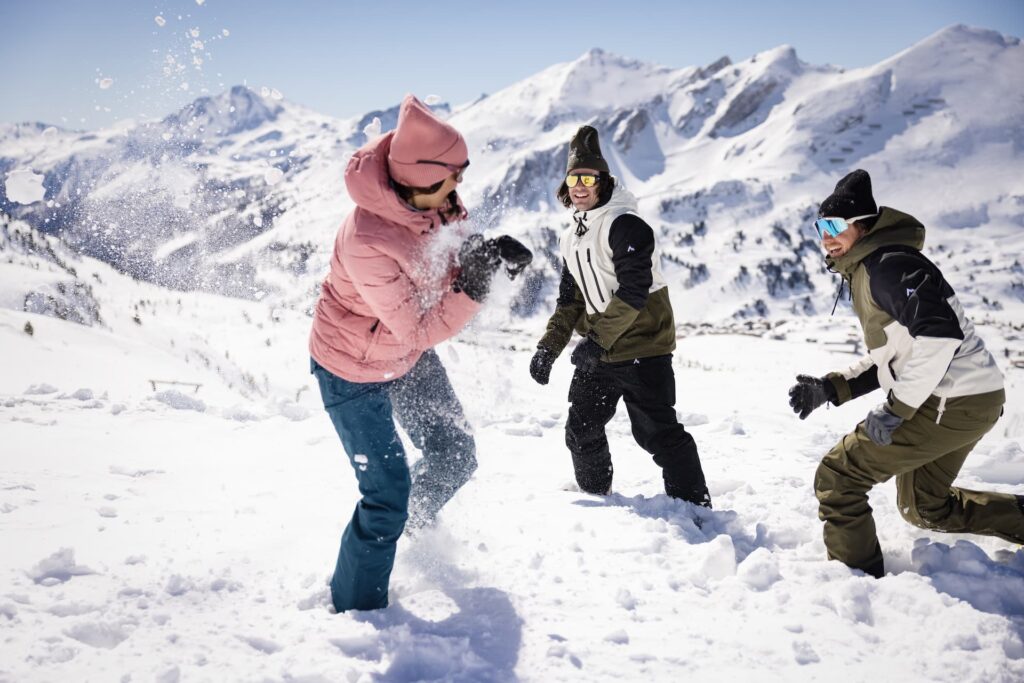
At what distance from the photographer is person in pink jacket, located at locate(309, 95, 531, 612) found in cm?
248

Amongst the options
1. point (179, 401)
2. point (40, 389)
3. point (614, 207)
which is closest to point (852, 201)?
point (614, 207)

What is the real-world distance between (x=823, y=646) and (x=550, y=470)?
2.71 metres

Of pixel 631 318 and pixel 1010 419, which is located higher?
pixel 631 318

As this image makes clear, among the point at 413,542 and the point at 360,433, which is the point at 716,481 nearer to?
the point at 413,542

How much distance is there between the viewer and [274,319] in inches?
569

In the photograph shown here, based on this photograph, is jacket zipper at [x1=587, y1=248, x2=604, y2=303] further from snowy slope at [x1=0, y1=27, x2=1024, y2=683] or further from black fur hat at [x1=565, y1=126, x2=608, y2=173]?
black fur hat at [x1=565, y1=126, x2=608, y2=173]

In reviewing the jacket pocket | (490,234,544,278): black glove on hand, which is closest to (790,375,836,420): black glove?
(490,234,544,278): black glove on hand

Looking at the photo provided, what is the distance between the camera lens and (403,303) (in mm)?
2514

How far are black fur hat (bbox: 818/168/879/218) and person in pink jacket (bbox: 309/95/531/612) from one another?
1.68 meters

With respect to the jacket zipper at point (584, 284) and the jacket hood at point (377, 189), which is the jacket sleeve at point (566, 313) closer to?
the jacket zipper at point (584, 284)

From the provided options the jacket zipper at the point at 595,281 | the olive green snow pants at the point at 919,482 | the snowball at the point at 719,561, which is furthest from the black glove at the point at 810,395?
the jacket zipper at the point at 595,281

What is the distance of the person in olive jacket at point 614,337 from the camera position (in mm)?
3809

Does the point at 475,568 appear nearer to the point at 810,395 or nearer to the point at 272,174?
the point at 810,395

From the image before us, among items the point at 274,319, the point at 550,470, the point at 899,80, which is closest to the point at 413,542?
the point at 550,470
